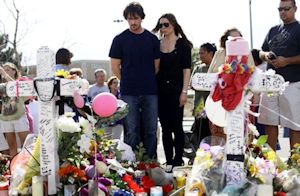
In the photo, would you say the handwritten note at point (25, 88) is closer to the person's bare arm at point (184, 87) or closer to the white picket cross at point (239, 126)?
the white picket cross at point (239, 126)

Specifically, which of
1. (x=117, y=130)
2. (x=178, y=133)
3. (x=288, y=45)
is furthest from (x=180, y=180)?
(x=117, y=130)

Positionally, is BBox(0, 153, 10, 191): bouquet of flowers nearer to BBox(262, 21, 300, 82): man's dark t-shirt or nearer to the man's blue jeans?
the man's blue jeans

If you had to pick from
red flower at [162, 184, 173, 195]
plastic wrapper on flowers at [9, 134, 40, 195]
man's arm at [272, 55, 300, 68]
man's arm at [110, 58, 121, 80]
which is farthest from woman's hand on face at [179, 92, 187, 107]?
plastic wrapper on flowers at [9, 134, 40, 195]

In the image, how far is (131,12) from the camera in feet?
14.7

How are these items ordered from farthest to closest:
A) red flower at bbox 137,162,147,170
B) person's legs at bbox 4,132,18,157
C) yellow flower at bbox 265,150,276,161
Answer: person's legs at bbox 4,132,18,157 → red flower at bbox 137,162,147,170 → yellow flower at bbox 265,150,276,161

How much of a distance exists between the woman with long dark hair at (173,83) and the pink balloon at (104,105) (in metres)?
1.48

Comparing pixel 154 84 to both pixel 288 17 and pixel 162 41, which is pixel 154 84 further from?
pixel 288 17

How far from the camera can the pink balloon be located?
3.23 metres

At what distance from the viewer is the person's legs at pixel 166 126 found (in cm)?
471

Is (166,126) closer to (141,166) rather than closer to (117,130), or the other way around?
(141,166)

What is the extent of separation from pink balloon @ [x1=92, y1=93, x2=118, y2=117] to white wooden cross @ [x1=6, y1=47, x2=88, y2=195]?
139mm

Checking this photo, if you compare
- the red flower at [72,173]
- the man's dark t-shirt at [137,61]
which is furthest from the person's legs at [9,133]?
the red flower at [72,173]

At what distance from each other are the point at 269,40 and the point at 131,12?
4.68ft

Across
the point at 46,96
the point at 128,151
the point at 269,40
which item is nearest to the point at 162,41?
the point at 269,40
